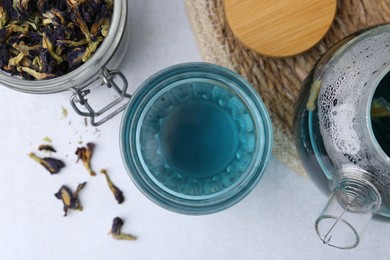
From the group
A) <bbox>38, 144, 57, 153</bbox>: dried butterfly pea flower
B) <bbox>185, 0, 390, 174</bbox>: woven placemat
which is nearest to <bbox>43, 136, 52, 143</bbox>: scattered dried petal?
<bbox>38, 144, 57, 153</bbox>: dried butterfly pea flower

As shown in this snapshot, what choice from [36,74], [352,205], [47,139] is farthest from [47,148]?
[352,205]

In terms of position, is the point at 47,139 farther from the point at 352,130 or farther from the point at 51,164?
the point at 352,130

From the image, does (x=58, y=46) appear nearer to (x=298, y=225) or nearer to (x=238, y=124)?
(x=238, y=124)

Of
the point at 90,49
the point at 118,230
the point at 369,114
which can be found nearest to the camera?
the point at 369,114

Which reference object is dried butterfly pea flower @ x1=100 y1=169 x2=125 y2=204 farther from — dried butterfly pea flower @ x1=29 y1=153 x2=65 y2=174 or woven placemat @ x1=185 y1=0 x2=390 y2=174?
woven placemat @ x1=185 y1=0 x2=390 y2=174

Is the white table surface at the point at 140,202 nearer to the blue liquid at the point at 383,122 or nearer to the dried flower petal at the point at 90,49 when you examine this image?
the dried flower petal at the point at 90,49
